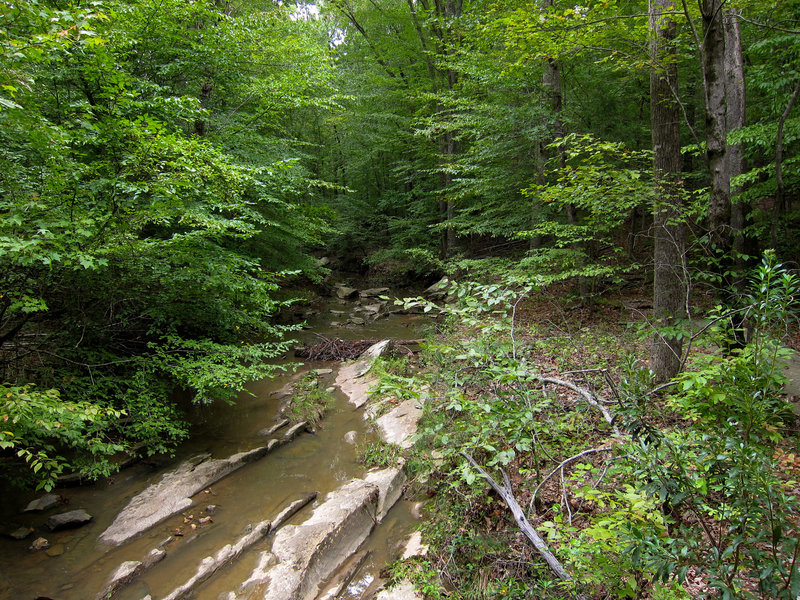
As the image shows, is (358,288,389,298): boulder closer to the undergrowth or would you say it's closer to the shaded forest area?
the shaded forest area

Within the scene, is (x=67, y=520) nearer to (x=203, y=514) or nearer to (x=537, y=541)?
(x=203, y=514)

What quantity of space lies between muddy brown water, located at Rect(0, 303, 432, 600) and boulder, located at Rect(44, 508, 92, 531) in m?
0.06

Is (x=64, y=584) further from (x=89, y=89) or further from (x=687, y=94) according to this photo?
(x=687, y=94)

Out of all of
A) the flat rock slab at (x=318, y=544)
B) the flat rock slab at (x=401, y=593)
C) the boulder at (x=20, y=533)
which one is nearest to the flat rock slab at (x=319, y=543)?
the flat rock slab at (x=318, y=544)

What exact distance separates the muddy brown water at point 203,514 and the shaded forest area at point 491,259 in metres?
0.53

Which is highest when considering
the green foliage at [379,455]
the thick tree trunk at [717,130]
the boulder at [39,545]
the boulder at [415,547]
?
the thick tree trunk at [717,130]

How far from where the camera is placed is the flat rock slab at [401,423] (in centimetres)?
612

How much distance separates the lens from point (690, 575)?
2.73 meters

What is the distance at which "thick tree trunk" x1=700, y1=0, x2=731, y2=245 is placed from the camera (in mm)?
4031

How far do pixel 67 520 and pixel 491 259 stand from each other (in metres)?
9.80

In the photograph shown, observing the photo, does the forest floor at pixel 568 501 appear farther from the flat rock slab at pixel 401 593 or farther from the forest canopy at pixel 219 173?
the forest canopy at pixel 219 173

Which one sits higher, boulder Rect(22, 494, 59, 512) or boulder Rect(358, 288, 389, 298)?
boulder Rect(22, 494, 59, 512)

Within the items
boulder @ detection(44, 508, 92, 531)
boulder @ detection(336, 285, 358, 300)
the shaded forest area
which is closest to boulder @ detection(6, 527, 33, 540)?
boulder @ detection(44, 508, 92, 531)

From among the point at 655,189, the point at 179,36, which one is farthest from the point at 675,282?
the point at 179,36
